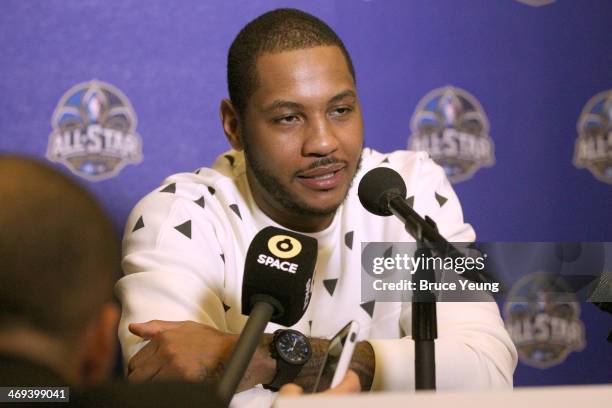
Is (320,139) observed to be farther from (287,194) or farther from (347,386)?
(347,386)

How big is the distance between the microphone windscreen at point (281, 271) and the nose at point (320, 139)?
1.81 ft

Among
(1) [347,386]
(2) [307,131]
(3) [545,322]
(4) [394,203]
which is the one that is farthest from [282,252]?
(3) [545,322]

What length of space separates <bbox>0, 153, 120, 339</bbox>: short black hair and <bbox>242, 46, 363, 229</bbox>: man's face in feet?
3.17

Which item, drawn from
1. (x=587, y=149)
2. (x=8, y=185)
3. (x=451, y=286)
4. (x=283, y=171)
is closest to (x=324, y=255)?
(x=283, y=171)

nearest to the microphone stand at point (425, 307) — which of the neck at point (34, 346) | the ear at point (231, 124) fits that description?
the neck at point (34, 346)

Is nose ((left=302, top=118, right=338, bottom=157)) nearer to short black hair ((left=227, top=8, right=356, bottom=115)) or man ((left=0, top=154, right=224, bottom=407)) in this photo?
short black hair ((left=227, top=8, right=356, bottom=115))

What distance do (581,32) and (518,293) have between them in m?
0.68

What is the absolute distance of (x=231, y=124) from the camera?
1.86 meters

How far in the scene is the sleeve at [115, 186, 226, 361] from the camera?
57.7 inches

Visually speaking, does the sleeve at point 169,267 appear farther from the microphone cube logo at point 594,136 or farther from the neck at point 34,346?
the microphone cube logo at point 594,136

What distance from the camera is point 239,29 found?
2029mm

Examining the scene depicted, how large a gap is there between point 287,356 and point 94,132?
90 centimetres

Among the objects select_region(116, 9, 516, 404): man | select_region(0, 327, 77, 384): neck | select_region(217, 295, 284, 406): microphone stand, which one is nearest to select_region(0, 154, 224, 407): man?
select_region(0, 327, 77, 384): neck

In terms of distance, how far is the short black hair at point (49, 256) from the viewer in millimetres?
677
